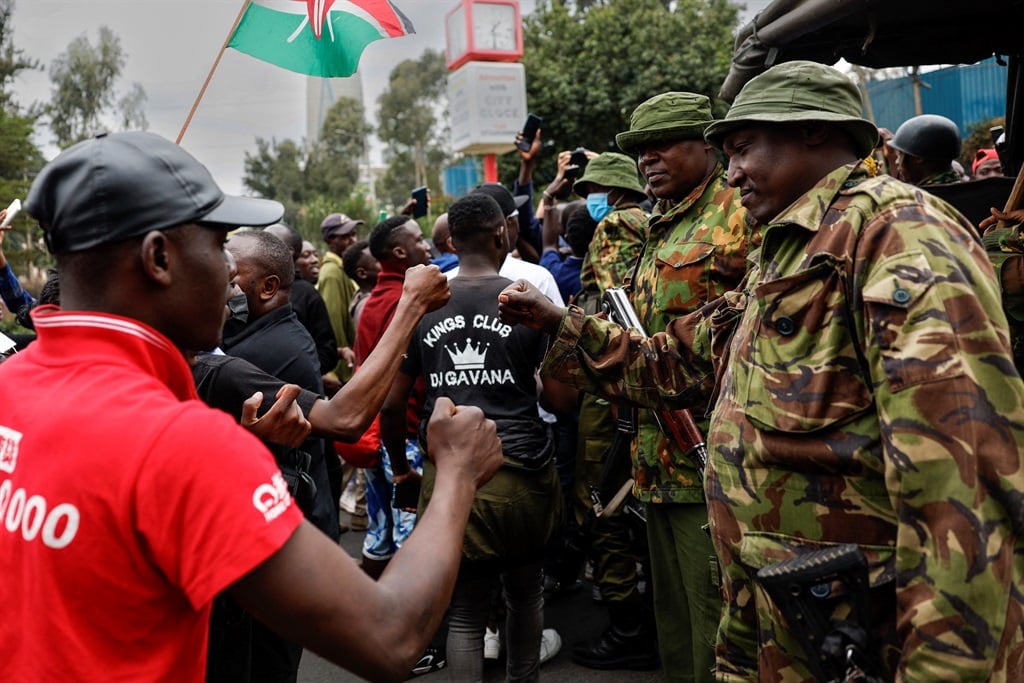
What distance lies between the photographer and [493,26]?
79.4 ft

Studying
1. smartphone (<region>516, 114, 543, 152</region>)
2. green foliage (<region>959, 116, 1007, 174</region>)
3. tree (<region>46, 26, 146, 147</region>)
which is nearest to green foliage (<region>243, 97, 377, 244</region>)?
tree (<region>46, 26, 146, 147</region>)

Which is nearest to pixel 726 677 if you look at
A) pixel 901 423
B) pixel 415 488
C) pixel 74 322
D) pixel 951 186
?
pixel 901 423

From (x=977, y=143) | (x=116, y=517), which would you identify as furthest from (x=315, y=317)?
(x=977, y=143)

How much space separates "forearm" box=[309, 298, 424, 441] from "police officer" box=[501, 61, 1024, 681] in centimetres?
99

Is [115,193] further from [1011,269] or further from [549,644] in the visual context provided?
[549,644]

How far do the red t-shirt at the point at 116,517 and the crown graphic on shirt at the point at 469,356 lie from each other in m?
2.30

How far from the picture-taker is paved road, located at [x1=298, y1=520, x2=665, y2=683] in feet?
14.6

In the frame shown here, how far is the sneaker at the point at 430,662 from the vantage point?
4660 mm

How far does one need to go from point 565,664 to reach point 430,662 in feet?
2.29

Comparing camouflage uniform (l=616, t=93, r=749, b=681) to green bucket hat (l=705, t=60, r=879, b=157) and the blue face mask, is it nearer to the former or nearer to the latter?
green bucket hat (l=705, t=60, r=879, b=157)

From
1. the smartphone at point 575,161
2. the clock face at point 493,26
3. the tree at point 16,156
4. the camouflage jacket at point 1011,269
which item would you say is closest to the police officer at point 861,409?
the camouflage jacket at point 1011,269

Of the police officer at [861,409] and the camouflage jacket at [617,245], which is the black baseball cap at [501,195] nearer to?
the camouflage jacket at [617,245]

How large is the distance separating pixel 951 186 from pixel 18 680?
3993 mm

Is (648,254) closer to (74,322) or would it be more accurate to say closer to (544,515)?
(544,515)
